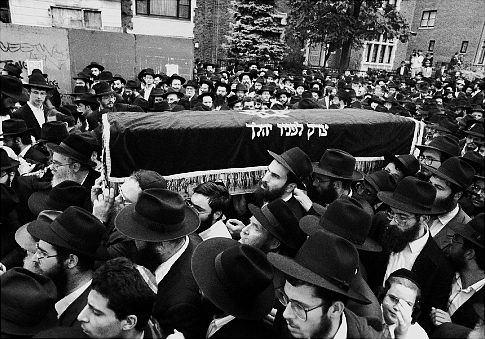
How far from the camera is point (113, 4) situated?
13.0 meters

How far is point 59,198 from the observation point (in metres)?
3.09

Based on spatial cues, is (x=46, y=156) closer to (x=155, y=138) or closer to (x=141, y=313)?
(x=155, y=138)

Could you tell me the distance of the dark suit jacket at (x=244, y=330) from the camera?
1.96 m

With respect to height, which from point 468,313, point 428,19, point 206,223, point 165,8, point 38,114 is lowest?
point 468,313

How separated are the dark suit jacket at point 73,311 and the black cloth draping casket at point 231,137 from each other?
5.48 feet

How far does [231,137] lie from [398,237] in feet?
6.29

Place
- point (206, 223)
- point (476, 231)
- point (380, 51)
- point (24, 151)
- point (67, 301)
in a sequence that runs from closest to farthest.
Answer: point (67, 301) → point (476, 231) → point (206, 223) → point (24, 151) → point (380, 51)

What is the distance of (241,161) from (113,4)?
1121 centimetres

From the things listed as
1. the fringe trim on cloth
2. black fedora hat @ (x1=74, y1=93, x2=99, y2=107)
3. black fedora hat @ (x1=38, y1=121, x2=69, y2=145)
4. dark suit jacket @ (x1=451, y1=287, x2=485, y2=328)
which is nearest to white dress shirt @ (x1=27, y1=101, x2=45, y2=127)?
black fedora hat @ (x1=74, y1=93, x2=99, y2=107)

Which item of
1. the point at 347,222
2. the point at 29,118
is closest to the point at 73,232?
the point at 347,222

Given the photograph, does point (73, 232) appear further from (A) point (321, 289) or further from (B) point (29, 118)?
(B) point (29, 118)

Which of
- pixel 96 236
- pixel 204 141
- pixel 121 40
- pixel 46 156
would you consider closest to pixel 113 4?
pixel 121 40

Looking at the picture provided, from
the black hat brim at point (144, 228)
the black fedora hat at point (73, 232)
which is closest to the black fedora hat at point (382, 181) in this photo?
the black hat brim at point (144, 228)

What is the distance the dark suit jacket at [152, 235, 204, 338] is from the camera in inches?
85.0
